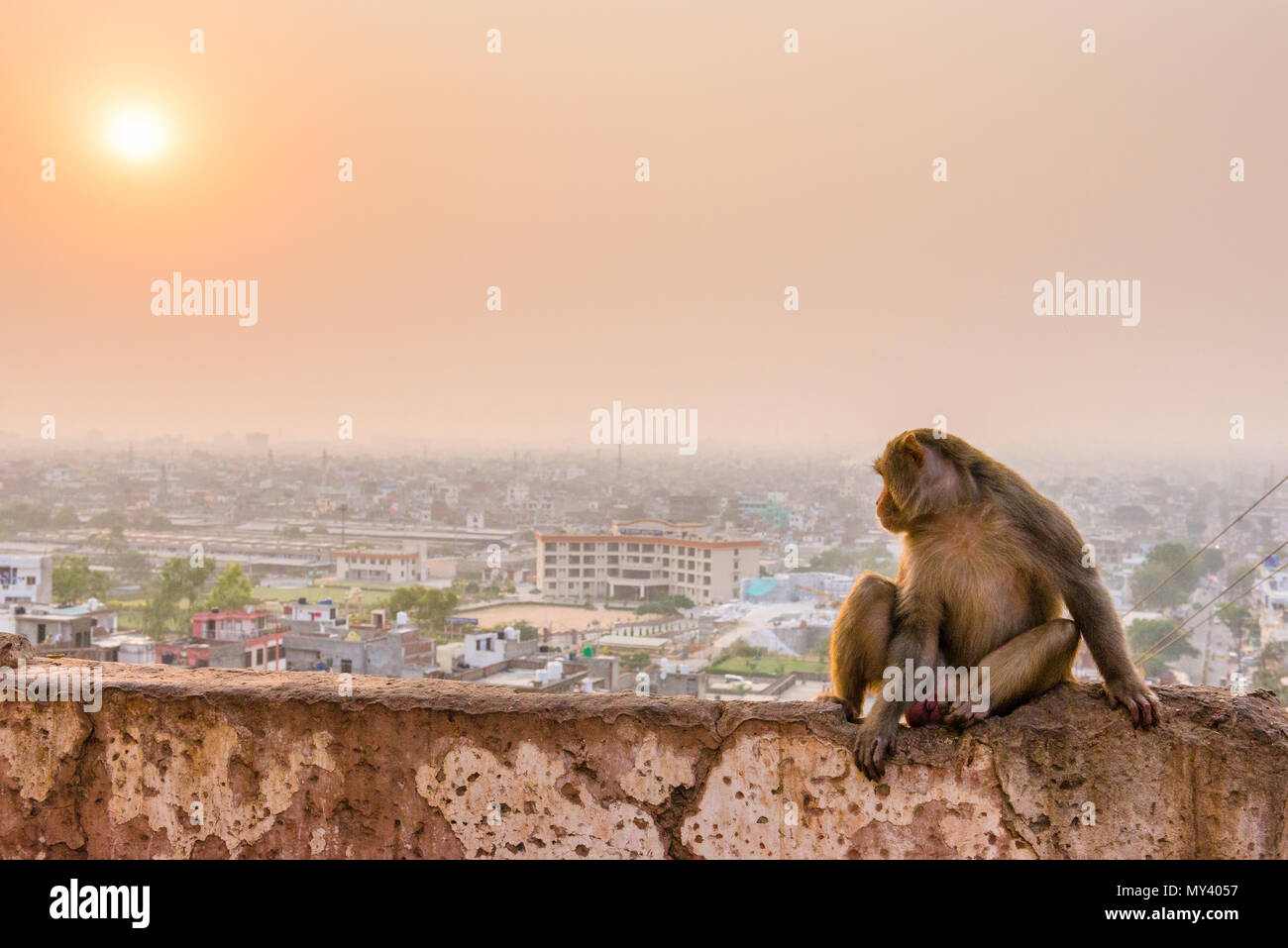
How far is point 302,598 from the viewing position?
9.74m

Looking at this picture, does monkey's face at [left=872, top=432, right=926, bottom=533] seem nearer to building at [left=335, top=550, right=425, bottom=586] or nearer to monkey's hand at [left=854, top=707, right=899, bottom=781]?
monkey's hand at [left=854, top=707, right=899, bottom=781]

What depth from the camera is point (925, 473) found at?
9.89 feet

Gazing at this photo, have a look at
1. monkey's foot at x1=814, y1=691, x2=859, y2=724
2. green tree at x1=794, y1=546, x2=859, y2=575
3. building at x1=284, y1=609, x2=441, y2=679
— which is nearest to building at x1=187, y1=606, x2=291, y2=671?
building at x1=284, y1=609, x2=441, y2=679

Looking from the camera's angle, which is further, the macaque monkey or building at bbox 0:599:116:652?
building at bbox 0:599:116:652

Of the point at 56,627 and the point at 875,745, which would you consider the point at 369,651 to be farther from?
the point at 875,745

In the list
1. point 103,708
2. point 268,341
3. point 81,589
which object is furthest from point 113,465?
point 103,708

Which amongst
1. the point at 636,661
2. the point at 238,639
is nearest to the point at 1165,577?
the point at 636,661

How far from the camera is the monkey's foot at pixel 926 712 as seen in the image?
2.71m

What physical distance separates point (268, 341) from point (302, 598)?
8321mm

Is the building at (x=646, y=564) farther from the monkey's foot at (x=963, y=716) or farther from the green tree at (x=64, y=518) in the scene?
the monkey's foot at (x=963, y=716)

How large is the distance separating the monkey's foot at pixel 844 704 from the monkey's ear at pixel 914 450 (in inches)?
31.2

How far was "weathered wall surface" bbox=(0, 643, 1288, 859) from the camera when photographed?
251 centimetres

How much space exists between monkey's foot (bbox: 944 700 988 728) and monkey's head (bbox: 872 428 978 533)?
0.64m

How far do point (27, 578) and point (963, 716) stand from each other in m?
9.63
